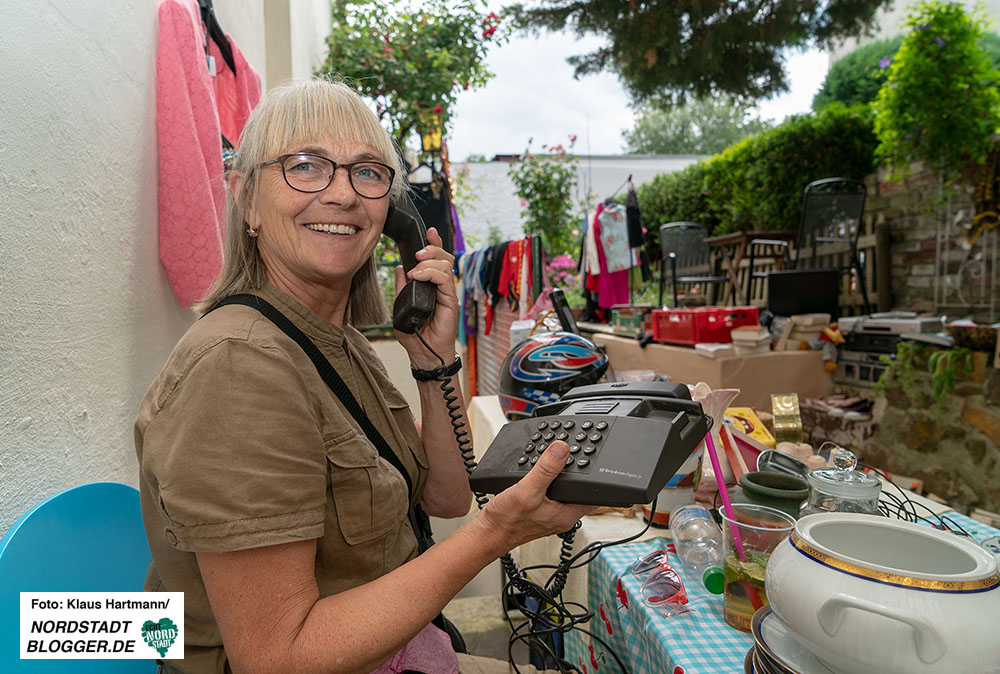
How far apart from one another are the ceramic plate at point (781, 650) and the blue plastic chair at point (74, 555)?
1.01 metres

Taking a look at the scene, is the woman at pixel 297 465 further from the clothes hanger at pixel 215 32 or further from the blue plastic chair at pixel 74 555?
the clothes hanger at pixel 215 32

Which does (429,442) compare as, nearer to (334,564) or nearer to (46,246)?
(334,564)

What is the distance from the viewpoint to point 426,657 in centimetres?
107

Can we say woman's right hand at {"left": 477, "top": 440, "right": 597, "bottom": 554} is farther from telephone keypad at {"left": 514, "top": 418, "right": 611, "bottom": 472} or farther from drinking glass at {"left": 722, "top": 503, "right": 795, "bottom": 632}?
drinking glass at {"left": 722, "top": 503, "right": 795, "bottom": 632}

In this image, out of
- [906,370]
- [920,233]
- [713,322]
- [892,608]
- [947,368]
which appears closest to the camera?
[892,608]

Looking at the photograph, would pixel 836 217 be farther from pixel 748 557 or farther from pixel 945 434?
pixel 748 557

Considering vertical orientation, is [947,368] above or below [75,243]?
below

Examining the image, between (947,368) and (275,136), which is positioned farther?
(947,368)

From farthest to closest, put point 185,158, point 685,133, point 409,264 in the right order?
point 685,133
point 185,158
point 409,264

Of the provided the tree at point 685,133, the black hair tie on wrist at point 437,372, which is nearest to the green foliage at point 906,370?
the black hair tie on wrist at point 437,372

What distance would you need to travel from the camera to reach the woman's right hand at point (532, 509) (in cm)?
78

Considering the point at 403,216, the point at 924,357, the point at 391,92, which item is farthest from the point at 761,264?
the point at 403,216

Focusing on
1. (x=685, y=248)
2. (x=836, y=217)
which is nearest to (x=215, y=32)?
(x=836, y=217)

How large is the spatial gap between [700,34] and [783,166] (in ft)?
7.98
